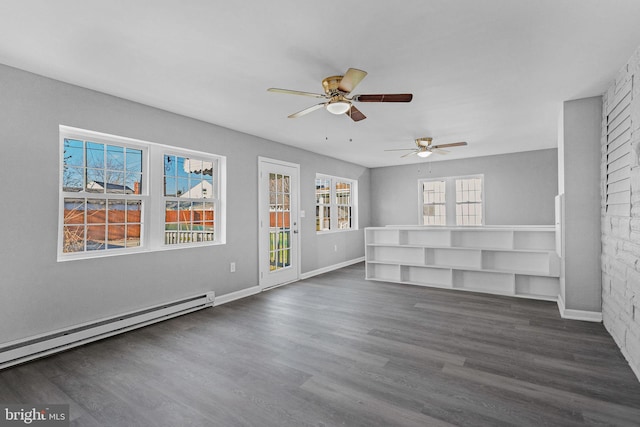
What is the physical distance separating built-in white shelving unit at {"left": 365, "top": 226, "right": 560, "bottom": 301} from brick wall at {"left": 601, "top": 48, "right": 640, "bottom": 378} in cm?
133

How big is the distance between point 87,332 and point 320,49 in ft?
11.0

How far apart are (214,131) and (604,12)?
4.12 m

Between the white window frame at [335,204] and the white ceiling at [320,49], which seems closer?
the white ceiling at [320,49]

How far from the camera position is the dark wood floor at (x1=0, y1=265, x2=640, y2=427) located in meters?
1.96

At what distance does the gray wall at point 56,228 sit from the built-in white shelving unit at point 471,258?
2.71m

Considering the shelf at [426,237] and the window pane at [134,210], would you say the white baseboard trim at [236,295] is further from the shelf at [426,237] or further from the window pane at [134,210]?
the shelf at [426,237]

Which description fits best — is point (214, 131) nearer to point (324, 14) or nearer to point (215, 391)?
point (324, 14)

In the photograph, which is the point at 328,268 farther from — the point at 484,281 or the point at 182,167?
the point at 182,167

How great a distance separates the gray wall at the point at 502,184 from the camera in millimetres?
6637

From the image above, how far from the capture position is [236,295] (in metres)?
4.69

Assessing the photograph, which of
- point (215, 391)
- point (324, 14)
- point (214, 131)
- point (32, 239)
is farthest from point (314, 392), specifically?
point (214, 131)

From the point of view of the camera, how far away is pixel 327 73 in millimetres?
2865

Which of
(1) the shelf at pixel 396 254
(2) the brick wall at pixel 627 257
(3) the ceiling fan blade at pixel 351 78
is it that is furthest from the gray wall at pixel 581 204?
(3) the ceiling fan blade at pixel 351 78

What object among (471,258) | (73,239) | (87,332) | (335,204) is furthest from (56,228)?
(471,258)
